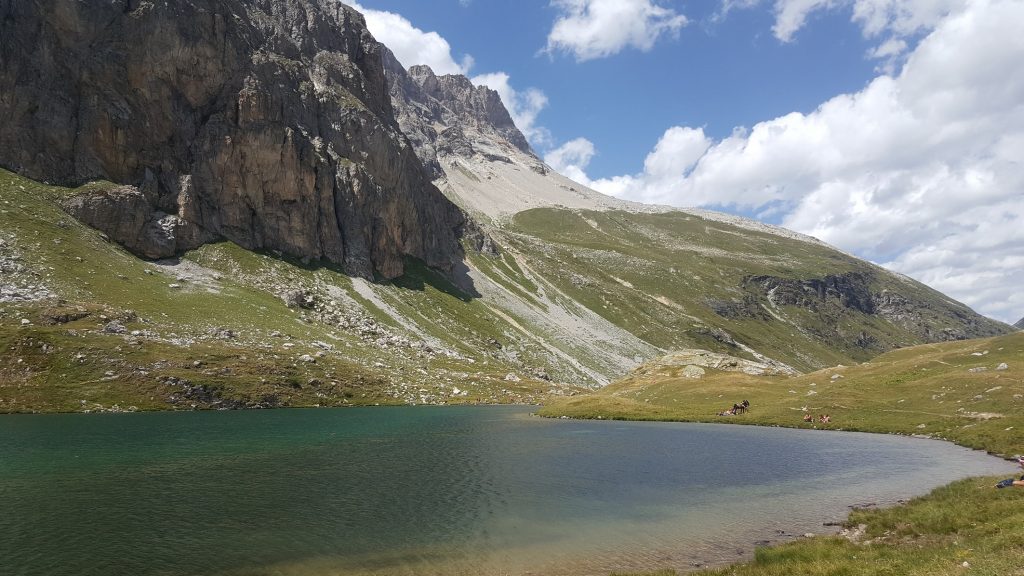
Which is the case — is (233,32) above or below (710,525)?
above

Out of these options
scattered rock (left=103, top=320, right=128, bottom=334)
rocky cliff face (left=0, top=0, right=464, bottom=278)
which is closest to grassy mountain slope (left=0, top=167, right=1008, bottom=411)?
scattered rock (left=103, top=320, right=128, bottom=334)

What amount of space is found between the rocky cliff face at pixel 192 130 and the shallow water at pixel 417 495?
9402 cm

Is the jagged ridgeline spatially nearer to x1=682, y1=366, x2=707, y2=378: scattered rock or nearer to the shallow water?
x1=682, y1=366, x2=707, y2=378: scattered rock

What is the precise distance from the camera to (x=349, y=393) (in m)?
90.1

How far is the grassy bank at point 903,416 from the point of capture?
17234 millimetres

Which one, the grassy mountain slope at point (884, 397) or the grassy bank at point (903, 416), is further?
the grassy mountain slope at point (884, 397)

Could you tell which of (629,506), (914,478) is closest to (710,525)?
(629,506)

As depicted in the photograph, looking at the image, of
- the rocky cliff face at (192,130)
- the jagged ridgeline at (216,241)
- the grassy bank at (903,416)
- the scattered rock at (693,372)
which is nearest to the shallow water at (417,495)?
the grassy bank at (903,416)

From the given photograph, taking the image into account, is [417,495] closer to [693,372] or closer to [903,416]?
[903,416]

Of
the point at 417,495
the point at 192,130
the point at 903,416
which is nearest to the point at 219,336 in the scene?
the point at 417,495

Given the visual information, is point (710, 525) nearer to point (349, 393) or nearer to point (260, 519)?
point (260, 519)

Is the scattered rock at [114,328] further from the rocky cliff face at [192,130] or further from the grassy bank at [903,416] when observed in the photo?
the grassy bank at [903,416]

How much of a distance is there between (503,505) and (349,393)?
67804 mm

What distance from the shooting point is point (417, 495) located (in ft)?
99.1
